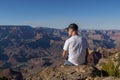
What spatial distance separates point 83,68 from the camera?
9.04m

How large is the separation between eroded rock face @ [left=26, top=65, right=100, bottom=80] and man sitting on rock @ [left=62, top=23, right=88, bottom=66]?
0.74 metres

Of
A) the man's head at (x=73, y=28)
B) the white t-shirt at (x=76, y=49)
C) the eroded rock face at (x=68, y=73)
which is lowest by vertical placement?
the eroded rock face at (x=68, y=73)

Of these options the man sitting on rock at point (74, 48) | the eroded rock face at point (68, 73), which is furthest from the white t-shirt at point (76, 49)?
the eroded rock face at point (68, 73)

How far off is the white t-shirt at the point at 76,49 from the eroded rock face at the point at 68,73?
77cm

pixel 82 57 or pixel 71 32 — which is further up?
pixel 71 32

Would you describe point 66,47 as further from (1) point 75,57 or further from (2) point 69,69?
(2) point 69,69

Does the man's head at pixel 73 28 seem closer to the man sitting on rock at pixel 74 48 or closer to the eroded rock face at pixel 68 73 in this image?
the man sitting on rock at pixel 74 48

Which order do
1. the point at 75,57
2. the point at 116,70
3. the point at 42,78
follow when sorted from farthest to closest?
the point at 75,57 < the point at 42,78 < the point at 116,70

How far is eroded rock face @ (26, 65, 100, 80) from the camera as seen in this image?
343 inches

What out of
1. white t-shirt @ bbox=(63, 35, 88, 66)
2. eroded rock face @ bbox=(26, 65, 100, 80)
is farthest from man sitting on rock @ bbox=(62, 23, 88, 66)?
eroded rock face @ bbox=(26, 65, 100, 80)

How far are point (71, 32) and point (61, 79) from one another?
2.18 meters

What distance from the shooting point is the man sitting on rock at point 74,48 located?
998cm

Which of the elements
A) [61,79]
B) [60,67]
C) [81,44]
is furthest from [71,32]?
Result: [61,79]

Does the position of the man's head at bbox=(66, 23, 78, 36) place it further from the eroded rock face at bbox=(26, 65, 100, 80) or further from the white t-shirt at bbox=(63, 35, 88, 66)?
the eroded rock face at bbox=(26, 65, 100, 80)
